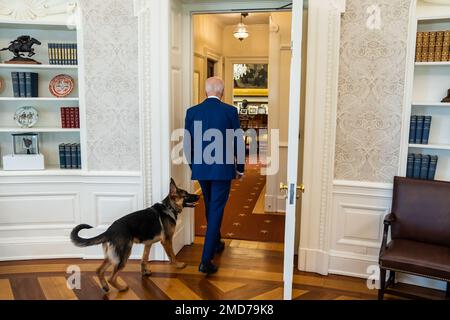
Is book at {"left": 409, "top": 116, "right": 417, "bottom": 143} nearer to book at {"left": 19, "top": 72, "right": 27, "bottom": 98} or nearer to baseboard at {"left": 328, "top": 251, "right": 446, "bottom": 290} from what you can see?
baseboard at {"left": 328, "top": 251, "right": 446, "bottom": 290}

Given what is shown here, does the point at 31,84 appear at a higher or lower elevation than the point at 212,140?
higher

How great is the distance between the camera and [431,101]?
3.24m

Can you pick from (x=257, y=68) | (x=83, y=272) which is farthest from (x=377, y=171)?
(x=257, y=68)

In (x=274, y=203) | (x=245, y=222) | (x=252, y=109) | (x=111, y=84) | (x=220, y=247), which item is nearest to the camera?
(x=111, y=84)

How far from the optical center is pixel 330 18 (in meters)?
3.14

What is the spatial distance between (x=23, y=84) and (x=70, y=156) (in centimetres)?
75

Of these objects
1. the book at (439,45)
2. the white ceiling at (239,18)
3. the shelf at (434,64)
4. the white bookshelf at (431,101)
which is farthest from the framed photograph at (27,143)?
the white ceiling at (239,18)

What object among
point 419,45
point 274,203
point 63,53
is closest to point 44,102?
point 63,53

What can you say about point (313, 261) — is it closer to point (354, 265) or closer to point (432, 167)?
point (354, 265)

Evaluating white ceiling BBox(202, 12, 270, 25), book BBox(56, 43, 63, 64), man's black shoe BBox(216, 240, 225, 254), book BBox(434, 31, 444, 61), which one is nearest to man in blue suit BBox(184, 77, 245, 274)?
man's black shoe BBox(216, 240, 225, 254)

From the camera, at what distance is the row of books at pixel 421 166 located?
3124 millimetres

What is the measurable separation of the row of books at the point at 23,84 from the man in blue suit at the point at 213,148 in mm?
1445

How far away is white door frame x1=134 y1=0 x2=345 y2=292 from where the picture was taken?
3184 mm

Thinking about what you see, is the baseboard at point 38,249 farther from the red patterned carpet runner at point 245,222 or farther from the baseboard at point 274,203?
the baseboard at point 274,203
